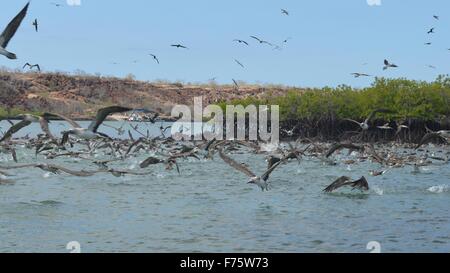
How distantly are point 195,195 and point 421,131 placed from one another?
58461 mm

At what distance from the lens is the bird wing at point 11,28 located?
17172 millimetres

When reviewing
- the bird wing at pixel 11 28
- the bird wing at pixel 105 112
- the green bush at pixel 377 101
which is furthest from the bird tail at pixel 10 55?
the green bush at pixel 377 101

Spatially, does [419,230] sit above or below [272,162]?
below

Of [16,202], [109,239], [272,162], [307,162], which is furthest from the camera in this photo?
[307,162]

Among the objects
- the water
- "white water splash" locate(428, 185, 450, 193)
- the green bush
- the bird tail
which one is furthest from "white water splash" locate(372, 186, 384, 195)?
the green bush

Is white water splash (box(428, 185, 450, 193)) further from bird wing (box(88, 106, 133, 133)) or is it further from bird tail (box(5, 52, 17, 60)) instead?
bird tail (box(5, 52, 17, 60))

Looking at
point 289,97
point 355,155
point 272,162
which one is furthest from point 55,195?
point 289,97

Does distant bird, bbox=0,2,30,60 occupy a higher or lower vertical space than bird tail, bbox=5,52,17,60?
higher

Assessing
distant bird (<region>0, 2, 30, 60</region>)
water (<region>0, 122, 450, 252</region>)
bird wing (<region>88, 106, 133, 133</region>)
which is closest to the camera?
bird wing (<region>88, 106, 133, 133</region>)

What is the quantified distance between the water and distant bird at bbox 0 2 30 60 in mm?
5041

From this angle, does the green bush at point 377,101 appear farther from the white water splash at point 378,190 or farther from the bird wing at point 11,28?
the bird wing at point 11,28

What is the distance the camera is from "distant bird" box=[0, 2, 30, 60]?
675 inches
